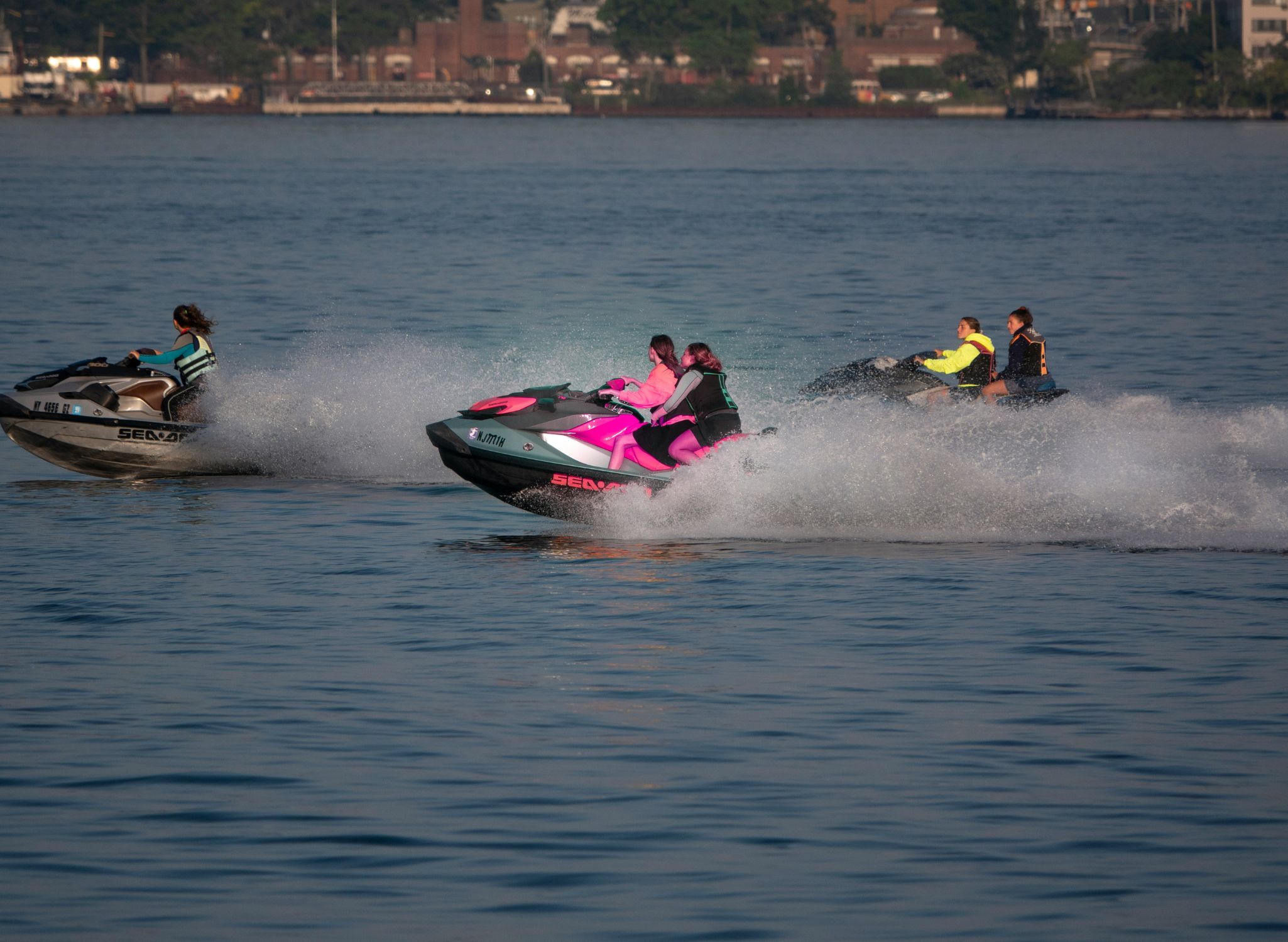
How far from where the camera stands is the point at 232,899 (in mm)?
9336

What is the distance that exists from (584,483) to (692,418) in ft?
3.68

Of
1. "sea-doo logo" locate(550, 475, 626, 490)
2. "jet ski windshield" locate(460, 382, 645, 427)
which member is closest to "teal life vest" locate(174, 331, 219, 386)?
"jet ski windshield" locate(460, 382, 645, 427)

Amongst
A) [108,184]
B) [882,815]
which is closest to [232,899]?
[882,815]

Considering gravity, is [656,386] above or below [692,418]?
above

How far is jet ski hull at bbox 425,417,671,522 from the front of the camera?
56.6 ft

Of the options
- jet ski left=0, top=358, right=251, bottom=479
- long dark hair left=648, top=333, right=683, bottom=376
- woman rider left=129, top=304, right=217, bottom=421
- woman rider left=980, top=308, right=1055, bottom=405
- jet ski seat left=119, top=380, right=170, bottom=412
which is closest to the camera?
long dark hair left=648, top=333, right=683, bottom=376

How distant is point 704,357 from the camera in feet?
55.5

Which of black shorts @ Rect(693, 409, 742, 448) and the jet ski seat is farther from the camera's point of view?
the jet ski seat

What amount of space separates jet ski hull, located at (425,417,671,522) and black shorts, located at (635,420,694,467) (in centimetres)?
16

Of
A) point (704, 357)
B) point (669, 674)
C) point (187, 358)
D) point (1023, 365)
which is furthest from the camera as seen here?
point (1023, 365)

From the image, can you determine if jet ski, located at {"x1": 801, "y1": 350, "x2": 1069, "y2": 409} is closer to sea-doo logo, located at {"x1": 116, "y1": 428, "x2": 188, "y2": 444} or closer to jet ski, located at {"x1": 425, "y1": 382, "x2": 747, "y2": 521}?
jet ski, located at {"x1": 425, "y1": 382, "x2": 747, "y2": 521}

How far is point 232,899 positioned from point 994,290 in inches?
1591

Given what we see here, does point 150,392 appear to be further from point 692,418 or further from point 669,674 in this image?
point 669,674

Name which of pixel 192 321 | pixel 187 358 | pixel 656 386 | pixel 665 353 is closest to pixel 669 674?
pixel 656 386
